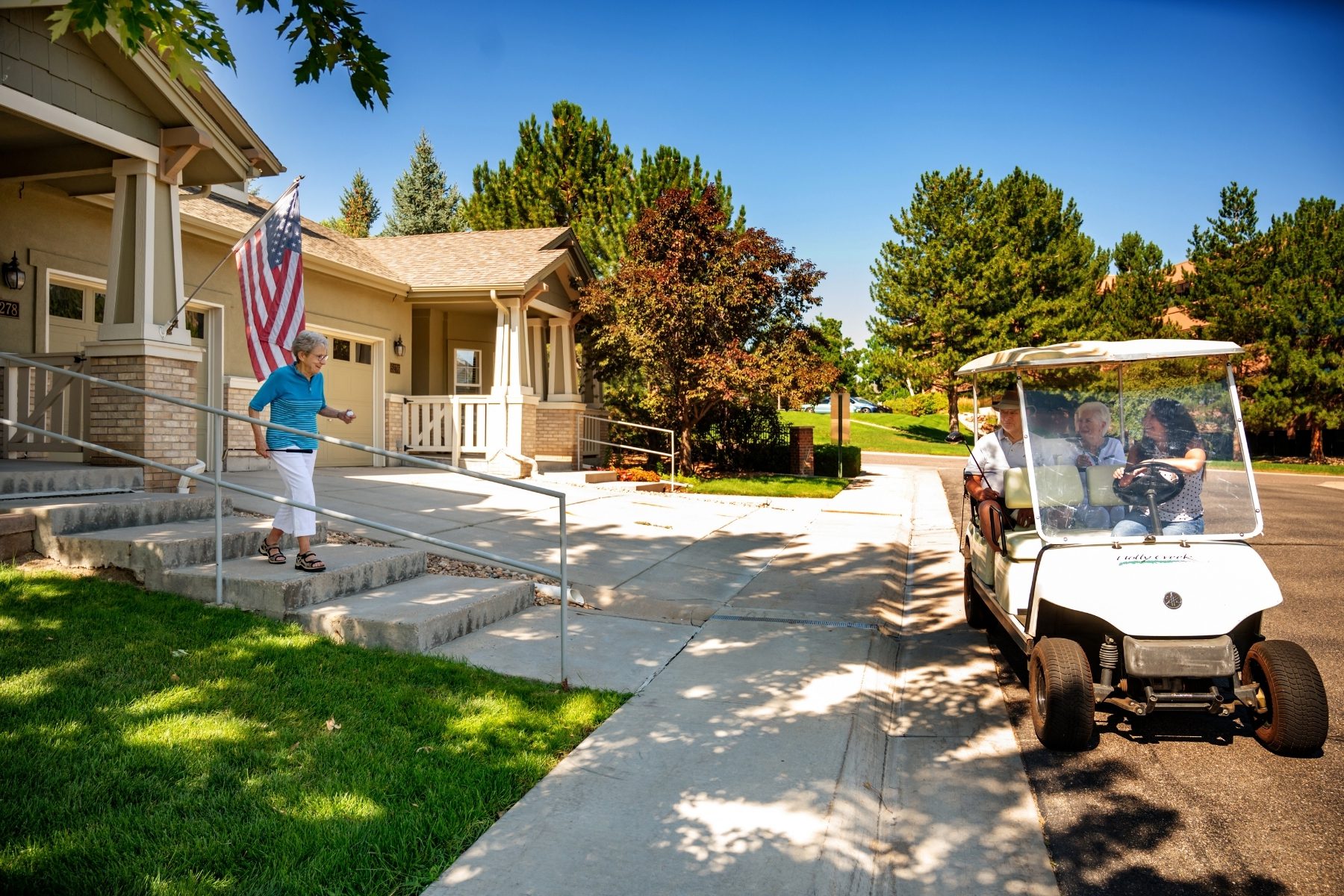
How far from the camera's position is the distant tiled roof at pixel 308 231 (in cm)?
1184

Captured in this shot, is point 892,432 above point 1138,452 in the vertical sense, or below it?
above

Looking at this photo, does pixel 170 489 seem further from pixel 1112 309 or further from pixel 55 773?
pixel 1112 309

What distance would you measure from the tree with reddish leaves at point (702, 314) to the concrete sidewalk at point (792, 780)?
958 centimetres

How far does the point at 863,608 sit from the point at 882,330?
33.1 meters

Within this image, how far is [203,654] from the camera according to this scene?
4484 millimetres

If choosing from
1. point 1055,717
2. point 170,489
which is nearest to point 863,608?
point 1055,717

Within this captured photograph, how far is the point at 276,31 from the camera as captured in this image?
14.4 feet

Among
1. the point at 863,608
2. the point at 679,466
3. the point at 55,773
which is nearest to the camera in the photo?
the point at 55,773

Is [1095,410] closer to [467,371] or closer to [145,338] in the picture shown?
[145,338]

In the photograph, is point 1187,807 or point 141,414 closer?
point 1187,807

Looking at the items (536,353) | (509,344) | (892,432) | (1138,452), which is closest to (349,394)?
(509,344)

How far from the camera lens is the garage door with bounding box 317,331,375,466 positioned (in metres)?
14.7

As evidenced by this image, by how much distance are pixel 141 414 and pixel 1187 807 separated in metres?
8.83

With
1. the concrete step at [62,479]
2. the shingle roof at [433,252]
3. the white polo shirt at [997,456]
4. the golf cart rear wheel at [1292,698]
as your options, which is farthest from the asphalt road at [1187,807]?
the shingle roof at [433,252]
